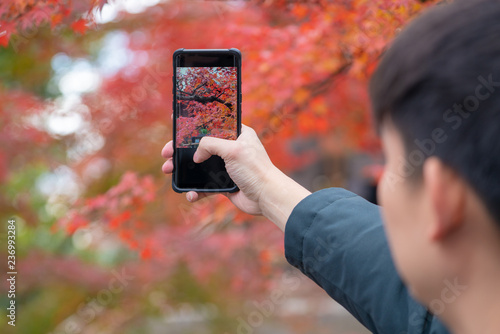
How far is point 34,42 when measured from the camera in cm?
457

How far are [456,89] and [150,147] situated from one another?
15.0ft

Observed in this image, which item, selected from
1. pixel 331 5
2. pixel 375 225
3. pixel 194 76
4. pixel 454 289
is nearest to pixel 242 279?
pixel 331 5

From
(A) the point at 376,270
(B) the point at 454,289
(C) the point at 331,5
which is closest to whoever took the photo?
(B) the point at 454,289

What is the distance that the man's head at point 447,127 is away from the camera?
640 millimetres

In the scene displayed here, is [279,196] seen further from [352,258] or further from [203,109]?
[203,109]

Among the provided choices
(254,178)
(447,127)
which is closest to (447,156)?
(447,127)

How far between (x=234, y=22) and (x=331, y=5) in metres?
1.34

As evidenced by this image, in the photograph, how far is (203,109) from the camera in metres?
1.85

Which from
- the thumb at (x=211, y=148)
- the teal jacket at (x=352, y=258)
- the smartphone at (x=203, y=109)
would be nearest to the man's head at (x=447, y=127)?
the teal jacket at (x=352, y=258)

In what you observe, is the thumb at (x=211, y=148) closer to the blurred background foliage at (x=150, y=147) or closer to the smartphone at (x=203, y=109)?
the smartphone at (x=203, y=109)

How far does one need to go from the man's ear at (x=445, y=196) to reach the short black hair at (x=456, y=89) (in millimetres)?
13

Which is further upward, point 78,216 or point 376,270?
point 376,270

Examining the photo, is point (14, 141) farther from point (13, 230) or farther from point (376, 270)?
point (376, 270)

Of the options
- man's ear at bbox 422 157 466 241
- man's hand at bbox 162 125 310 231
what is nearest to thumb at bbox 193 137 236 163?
man's hand at bbox 162 125 310 231
